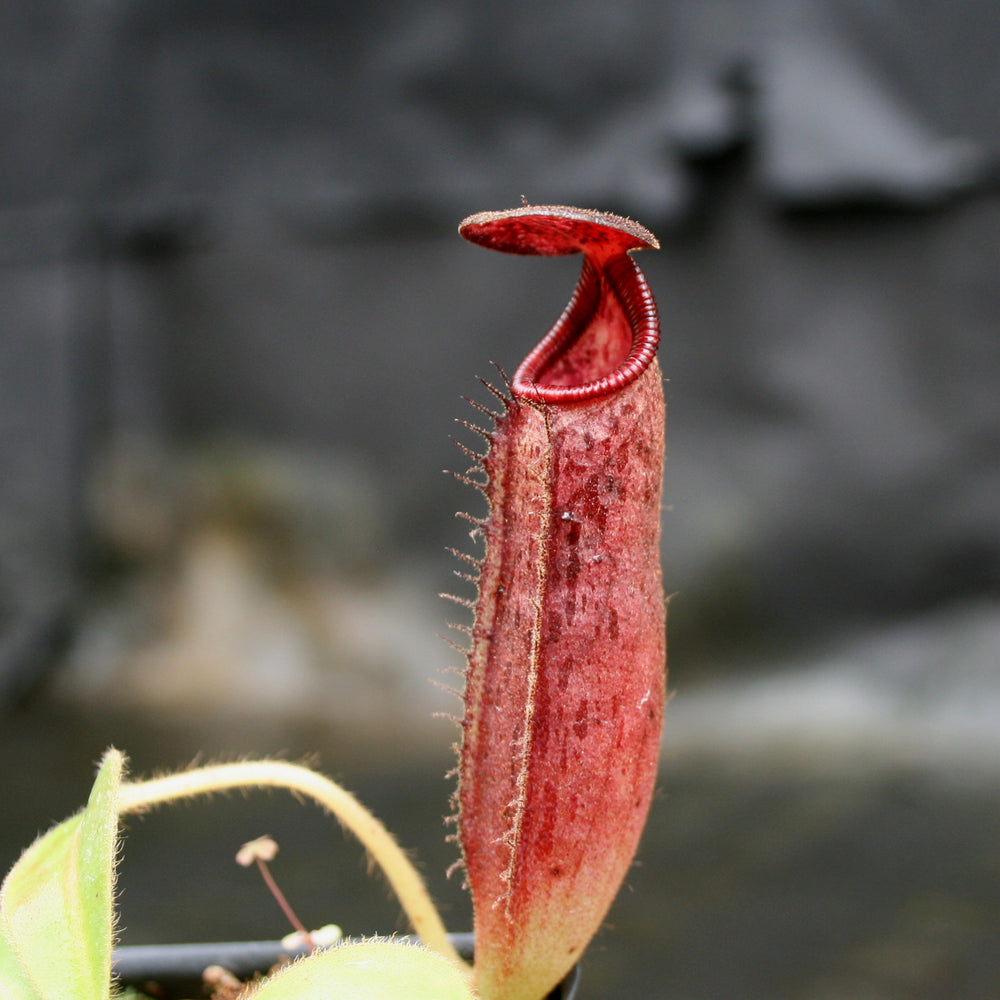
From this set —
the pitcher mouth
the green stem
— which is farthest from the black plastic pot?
the pitcher mouth

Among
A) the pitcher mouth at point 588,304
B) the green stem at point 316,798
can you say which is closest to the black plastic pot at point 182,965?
the green stem at point 316,798

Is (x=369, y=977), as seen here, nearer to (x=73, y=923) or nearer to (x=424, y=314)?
(x=73, y=923)

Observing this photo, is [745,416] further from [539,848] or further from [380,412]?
[539,848]

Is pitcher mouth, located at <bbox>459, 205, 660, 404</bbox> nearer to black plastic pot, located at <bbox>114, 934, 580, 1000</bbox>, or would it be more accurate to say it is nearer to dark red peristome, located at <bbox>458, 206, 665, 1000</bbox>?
dark red peristome, located at <bbox>458, 206, 665, 1000</bbox>

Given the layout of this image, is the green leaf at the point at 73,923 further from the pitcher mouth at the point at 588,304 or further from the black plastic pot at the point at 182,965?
the pitcher mouth at the point at 588,304

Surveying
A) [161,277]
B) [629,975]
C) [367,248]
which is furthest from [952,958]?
[161,277]

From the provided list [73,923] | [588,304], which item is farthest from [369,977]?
[588,304]
